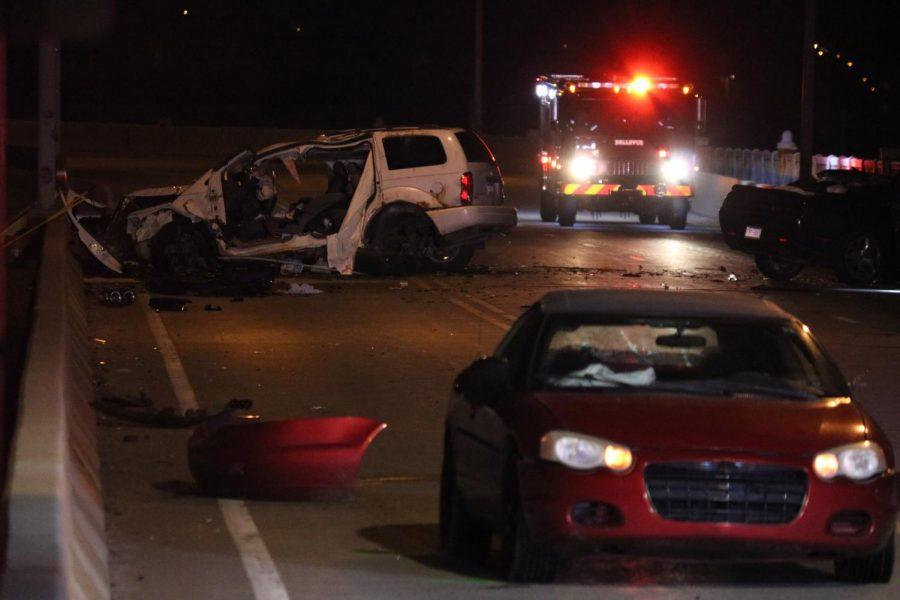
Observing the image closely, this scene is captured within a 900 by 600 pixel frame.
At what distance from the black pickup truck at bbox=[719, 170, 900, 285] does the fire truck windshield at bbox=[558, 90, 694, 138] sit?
9573 millimetres

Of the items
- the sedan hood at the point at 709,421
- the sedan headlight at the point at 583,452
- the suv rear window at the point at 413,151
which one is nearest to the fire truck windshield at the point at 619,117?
the suv rear window at the point at 413,151

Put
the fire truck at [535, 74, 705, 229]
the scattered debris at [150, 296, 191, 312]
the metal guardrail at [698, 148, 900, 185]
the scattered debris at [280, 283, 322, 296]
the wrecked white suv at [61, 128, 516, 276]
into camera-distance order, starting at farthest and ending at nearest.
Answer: the metal guardrail at [698, 148, 900, 185] < the fire truck at [535, 74, 705, 229] < the wrecked white suv at [61, 128, 516, 276] < the scattered debris at [280, 283, 322, 296] < the scattered debris at [150, 296, 191, 312]

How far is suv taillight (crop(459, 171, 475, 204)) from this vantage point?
22.7m

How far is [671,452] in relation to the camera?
6.65m

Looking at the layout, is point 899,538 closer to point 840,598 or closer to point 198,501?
point 840,598

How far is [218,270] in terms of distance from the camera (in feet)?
71.5

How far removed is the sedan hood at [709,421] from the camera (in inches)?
264

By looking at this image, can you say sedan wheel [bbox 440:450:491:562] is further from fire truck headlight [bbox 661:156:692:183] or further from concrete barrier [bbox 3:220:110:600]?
fire truck headlight [bbox 661:156:692:183]

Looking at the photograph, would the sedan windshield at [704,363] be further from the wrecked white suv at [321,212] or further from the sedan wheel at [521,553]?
the wrecked white suv at [321,212]

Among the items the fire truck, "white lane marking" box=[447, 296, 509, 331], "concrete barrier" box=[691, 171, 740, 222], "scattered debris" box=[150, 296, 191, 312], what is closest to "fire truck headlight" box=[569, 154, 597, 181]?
the fire truck

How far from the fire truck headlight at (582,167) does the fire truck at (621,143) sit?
2 cm

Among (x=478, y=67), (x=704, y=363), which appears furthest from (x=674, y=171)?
(x=704, y=363)

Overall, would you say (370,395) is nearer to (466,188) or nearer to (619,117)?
(466,188)

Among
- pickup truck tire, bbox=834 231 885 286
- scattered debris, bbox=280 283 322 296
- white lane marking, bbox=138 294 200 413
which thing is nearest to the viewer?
white lane marking, bbox=138 294 200 413
